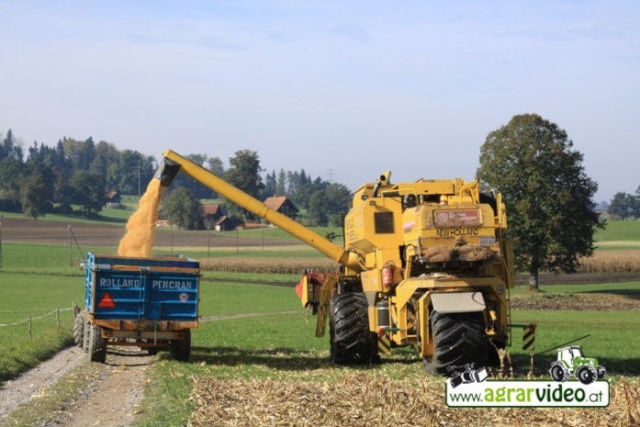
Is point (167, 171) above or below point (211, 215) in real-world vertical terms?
below

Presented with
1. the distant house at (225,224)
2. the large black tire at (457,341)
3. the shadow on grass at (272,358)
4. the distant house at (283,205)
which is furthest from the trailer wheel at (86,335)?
the distant house at (225,224)

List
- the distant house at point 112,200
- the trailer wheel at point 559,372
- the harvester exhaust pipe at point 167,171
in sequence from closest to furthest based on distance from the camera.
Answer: the trailer wheel at point 559,372 → the harvester exhaust pipe at point 167,171 → the distant house at point 112,200

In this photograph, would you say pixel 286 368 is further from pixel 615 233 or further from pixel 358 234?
pixel 615 233

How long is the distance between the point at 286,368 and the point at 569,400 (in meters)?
11.9

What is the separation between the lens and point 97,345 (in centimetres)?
2272

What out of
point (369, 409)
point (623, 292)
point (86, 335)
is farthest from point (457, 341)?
point (623, 292)

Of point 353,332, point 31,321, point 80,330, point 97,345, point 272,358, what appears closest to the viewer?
point 353,332

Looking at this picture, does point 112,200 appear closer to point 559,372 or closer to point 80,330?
point 80,330

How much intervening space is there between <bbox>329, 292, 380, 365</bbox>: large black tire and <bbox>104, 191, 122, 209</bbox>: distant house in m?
166

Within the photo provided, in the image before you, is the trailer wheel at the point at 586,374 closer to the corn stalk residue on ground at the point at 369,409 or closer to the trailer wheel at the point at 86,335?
the corn stalk residue on ground at the point at 369,409

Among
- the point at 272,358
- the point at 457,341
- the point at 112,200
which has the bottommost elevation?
the point at 272,358

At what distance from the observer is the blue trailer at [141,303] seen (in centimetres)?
2256

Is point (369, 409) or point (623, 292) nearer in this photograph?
point (369, 409)

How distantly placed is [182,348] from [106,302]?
2.12 m
